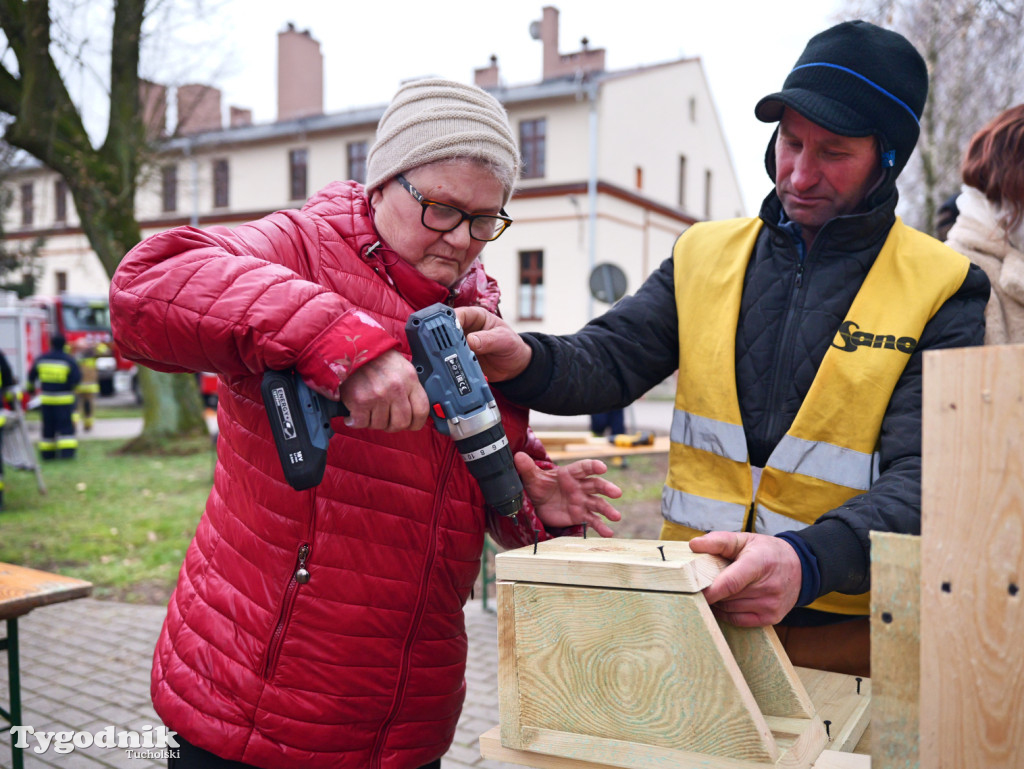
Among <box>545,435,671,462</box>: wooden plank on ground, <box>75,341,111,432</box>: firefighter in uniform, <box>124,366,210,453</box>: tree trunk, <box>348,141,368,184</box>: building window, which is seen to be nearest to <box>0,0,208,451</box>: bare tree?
<box>124,366,210,453</box>: tree trunk

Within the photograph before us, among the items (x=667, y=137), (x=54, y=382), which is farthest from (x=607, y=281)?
(x=667, y=137)

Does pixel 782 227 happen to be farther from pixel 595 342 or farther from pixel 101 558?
pixel 101 558

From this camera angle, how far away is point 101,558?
6.87 meters

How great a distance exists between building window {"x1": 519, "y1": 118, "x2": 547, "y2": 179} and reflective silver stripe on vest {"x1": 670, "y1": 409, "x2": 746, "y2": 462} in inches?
922

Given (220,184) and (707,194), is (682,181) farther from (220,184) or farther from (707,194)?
(220,184)

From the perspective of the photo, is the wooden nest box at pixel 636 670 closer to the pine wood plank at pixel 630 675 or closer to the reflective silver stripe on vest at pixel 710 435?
the pine wood plank at pixel 630 675

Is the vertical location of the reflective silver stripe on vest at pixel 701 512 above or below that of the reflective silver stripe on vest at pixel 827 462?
below

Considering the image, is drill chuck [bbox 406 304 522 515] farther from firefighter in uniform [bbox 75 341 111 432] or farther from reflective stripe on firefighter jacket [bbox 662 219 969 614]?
firefighter in uniform [bbox 75 341 111 432]

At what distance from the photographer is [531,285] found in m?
25.4

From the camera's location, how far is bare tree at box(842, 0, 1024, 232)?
39.5 ft

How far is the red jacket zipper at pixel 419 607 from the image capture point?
1761mm

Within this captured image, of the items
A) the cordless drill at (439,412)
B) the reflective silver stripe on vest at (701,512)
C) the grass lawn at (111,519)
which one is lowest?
the grass lawn at (111,519)

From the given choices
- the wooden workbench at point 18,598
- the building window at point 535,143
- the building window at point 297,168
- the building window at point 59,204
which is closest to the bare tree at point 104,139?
the wooden workbench at point 18,598

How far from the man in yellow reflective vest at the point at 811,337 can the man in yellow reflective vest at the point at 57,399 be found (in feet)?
37.9
